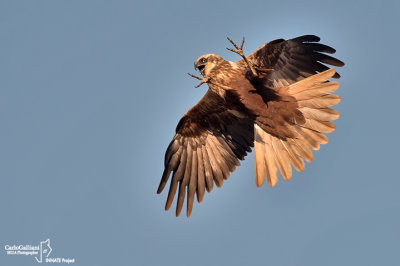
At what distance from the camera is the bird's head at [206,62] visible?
1093 centimetres

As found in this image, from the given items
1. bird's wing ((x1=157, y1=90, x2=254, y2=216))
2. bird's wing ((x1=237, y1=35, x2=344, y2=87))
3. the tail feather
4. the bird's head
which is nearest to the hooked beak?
the bird's head

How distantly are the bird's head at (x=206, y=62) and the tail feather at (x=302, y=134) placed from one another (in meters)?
1.44

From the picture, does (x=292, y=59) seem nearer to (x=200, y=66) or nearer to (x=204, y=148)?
(x=200, y=66)

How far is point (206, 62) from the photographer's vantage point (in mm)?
11070

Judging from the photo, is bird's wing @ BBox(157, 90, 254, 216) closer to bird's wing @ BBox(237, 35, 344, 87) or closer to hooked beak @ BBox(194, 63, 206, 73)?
Answer: hooked beak @ BBox(194, 63, 206, 73)

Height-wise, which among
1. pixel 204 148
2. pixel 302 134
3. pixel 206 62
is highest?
pixel 206 62

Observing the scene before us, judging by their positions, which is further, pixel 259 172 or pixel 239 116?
pixel 239 116

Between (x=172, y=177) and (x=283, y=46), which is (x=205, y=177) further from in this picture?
(x=283, y=46)

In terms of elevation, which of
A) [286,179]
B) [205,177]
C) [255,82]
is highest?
[255,82]

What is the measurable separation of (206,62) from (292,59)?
1552mm

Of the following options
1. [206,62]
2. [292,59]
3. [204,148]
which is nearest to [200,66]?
[206,62]

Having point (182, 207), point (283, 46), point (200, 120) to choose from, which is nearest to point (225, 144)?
point (200, 120)

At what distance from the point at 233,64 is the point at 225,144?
194cm

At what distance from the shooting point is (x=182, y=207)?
1165 centimetres
